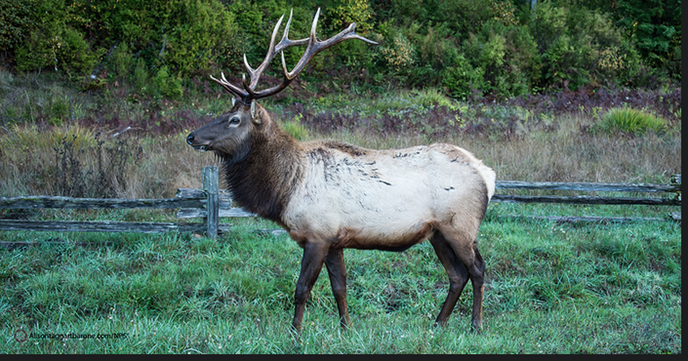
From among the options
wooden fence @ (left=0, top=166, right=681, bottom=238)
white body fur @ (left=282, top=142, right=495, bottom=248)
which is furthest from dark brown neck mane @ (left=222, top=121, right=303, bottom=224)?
wooden fence @ (left=0, top=166, right=681, bottom=238)

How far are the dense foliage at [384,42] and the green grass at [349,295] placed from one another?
30.6ft

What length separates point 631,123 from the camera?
11828 mm

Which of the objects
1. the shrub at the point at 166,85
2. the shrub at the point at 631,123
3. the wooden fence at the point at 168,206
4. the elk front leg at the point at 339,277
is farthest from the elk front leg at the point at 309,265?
the shrub at the point at 166,85

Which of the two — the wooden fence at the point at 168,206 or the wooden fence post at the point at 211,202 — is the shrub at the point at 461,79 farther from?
the wooden fence post at the point at 211,202

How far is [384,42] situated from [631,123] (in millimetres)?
10354

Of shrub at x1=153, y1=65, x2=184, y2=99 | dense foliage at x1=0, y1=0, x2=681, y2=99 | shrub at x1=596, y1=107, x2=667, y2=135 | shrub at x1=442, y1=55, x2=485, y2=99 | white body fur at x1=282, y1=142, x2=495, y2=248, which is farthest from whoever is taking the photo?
shrub at x1=442, y1=55, x2=485, y2=99

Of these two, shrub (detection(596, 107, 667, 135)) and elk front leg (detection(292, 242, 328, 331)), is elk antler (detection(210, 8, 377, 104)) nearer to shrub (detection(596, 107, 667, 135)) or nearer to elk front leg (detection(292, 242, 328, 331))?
elk front leg (detection(292, 242, 328, 331))

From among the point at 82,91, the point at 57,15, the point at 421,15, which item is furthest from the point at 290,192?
the point at 421,15

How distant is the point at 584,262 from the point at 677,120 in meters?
7.66

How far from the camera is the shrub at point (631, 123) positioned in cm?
1177

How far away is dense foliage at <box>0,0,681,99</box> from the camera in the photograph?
16219mm

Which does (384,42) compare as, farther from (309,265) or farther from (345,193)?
(309,265)

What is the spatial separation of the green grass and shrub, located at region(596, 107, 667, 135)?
4058 mm

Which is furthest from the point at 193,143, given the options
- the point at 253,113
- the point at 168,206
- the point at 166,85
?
the point at 166,85
